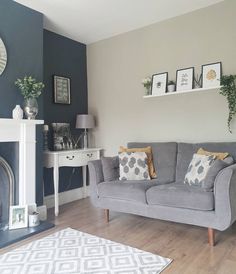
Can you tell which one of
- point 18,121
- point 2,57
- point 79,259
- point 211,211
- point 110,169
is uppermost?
point 2,57

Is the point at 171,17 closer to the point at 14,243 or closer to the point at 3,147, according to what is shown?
the point at 3,147

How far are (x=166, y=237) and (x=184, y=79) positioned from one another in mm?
Result: 1932

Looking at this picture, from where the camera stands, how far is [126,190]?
2.62 m

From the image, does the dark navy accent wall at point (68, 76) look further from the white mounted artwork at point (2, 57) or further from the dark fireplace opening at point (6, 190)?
the white mounted artwork at point (2, 57)

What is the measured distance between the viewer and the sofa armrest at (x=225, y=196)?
2059 millimetres

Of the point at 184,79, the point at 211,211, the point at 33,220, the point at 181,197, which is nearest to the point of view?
the point at 211,211

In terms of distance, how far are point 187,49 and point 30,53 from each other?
1973 millimetres

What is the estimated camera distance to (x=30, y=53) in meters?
2.96

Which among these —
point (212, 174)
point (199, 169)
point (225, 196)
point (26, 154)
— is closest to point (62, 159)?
point (26, 154)

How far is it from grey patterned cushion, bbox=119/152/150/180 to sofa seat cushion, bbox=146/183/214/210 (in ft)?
1.33

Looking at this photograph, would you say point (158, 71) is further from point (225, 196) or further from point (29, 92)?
point (225, 196)

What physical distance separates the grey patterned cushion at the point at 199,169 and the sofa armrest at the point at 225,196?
28cm

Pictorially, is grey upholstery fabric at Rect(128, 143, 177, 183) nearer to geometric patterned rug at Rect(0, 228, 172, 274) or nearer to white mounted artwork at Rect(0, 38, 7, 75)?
geometric patterned rug at Rect(0, 228, 172, 274)

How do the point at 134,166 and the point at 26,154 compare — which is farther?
the point at 134,166
